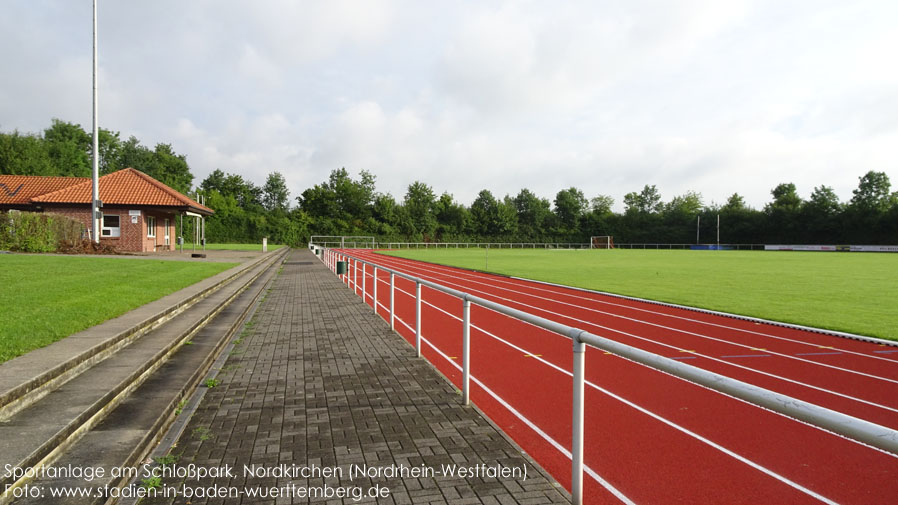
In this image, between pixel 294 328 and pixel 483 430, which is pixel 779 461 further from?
pixel 294 328

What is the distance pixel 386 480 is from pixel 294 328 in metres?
5.88

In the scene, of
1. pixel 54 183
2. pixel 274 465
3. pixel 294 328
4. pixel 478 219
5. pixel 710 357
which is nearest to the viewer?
pixel 274 465

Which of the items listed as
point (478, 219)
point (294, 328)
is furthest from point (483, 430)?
point (478, 219)

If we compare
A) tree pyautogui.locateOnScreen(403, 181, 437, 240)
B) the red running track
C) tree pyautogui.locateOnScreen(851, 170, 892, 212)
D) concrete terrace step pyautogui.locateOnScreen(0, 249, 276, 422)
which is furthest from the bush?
tree pyautogui.locateOnScreen(851, 170, 892, 212)

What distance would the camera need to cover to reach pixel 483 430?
4.00m

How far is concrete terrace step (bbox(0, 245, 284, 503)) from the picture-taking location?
336cm

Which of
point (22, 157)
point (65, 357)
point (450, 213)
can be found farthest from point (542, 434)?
point (450, 213)

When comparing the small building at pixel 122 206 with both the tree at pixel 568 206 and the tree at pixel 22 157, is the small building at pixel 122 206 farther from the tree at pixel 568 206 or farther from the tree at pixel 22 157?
the tree at pixel 568 206

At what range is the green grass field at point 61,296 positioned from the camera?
19.3ft

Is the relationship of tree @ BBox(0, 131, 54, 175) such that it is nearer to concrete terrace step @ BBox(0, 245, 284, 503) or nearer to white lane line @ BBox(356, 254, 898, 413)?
concrete terrace step @ BBox(0, 245, 284, 503)

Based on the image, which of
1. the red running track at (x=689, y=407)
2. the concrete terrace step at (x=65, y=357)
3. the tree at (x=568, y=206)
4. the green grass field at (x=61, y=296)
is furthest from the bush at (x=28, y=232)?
the tree at (x=568, y=206)

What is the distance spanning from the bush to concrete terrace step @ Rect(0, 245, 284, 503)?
55.1 feet

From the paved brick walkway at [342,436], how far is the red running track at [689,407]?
44cm

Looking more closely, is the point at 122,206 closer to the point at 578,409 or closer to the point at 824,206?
the point at 578,409
